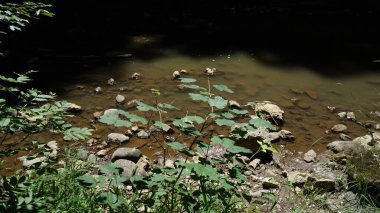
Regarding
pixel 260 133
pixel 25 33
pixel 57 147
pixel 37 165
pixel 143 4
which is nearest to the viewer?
pixel 37 165

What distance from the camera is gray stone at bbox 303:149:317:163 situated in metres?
3.17

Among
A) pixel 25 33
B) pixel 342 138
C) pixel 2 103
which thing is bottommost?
pixel 342 138

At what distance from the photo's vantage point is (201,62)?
517 centimetres

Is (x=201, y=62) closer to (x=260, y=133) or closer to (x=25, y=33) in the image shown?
(x=260, y=133)

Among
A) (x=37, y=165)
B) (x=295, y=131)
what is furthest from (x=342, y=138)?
(x=37, y=165)

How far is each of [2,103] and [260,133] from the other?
232 cm

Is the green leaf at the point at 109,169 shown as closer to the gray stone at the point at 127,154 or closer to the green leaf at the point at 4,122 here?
the green leaf at the point at 4,122

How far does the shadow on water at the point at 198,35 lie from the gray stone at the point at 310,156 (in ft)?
6.90

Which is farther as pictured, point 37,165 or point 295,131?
point 295,131

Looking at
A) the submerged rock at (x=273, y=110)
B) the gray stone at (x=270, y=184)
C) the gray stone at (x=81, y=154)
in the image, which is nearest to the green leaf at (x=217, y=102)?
the gray stone at (x=270, y=184)

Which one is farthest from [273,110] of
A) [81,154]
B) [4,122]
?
[4,122]

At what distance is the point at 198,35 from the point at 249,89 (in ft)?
7.22

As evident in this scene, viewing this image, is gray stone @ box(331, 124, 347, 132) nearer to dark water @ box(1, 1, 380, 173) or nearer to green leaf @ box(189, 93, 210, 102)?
dark water @ box(1, 1, 380, 173)

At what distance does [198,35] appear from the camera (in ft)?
20.7
